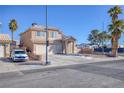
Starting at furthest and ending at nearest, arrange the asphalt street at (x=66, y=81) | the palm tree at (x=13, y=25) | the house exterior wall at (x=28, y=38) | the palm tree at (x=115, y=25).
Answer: the palm tree at (x=13, y=25)
the house exterior wall at (x=28, y=38)
the palm tree at (x=115, y=25)
the asphalt street at (x=66, y=81)

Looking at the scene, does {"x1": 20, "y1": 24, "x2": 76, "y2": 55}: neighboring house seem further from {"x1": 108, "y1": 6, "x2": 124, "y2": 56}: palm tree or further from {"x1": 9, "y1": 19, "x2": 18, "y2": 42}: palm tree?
{"x1": 108, "y1": 6, "x2": 124, "y2": 56}: palm tree

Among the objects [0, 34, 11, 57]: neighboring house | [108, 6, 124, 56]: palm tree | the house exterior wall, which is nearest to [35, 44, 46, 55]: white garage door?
→ the house exterior wall

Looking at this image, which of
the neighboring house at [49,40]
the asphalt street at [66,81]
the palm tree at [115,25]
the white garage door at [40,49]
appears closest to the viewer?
the asphalt street at [66,81]

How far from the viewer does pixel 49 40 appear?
42.4 meters

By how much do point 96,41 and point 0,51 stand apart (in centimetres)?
5074

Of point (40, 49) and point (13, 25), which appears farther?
point (13, 25)

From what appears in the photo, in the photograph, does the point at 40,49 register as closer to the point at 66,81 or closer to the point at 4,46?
the point at 4,46

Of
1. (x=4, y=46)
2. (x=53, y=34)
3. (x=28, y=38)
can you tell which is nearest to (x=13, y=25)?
(x=28, y=38)

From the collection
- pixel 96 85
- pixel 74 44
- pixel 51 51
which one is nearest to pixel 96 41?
pixel 74 44

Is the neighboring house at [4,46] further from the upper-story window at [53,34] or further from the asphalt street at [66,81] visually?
the asphalt street at [66,81]

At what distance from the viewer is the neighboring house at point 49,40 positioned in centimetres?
4078

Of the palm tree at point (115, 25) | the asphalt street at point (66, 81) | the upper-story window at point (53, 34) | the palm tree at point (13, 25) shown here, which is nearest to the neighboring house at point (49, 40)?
the upper-story window at point (53, 34)

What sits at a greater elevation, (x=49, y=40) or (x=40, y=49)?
(x=49, y=40)

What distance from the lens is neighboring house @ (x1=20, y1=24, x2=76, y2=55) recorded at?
4078cm
